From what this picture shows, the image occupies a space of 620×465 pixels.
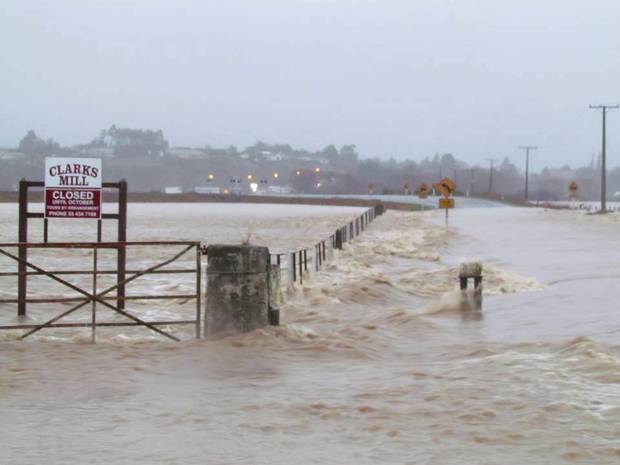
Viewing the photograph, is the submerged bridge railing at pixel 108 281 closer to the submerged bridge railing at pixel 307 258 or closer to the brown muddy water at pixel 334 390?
the submerged bridge railing at pixel 307 258

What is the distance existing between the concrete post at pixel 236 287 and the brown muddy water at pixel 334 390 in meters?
0.27

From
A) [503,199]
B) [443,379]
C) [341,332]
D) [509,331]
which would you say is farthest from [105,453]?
[503,199]

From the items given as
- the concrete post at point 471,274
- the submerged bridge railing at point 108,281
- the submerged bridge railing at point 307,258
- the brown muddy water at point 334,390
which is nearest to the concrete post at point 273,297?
the submerged bridge railing at point 108,281

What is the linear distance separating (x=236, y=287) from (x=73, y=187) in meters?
4.32

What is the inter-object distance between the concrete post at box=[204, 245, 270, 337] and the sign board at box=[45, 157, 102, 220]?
3.67 meters

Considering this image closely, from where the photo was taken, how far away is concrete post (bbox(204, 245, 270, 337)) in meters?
11.9

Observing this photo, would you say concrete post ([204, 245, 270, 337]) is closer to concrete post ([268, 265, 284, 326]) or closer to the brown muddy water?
concrete post ([268, 265, 284, 326])

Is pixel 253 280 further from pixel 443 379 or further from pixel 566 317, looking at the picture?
pixel 566 317

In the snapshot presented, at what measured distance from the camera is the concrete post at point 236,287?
11.9 metres

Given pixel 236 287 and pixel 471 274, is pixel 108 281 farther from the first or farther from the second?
pixel 236 287

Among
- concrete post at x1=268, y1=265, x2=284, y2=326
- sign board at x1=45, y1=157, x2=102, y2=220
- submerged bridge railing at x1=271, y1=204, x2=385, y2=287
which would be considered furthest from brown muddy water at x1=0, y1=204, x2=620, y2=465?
sign board at x1=45, y1=157, x2=102, y2=220

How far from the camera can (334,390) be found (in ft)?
31.6

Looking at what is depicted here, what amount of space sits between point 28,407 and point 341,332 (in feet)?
20.2

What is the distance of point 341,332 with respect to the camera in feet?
46.1
